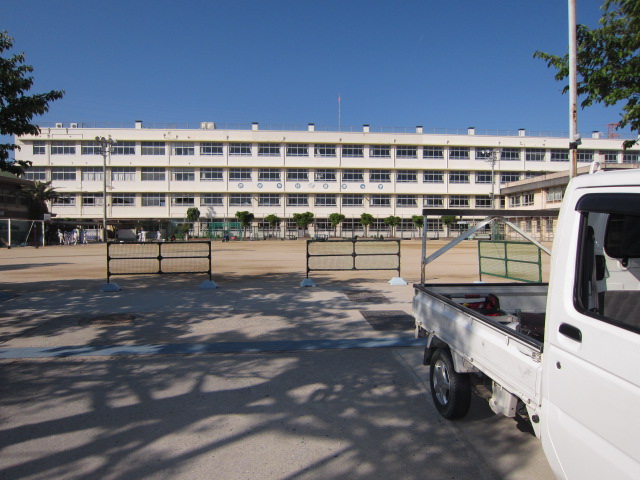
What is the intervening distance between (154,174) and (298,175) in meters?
23.1

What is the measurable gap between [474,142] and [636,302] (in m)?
76.2

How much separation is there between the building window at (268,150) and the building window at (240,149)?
6.38ft

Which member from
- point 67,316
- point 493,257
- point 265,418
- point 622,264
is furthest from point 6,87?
point 493,257

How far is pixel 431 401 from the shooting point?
4.38 metres

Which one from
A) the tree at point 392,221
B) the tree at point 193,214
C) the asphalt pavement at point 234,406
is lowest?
the asphalt pavement at point 234,406

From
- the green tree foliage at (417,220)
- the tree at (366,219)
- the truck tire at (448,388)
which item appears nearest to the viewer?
the truck tire at (448,388)

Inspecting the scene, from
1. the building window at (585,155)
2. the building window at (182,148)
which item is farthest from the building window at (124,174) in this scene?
the building window at (585,155)

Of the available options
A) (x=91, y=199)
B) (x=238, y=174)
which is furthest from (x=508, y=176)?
(x=91, y=199)

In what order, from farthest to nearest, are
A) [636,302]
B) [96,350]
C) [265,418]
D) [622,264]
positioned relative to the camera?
[96,350] < [265,418] < [622,264] < [636,302]

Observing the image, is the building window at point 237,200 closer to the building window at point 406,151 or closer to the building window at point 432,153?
the building window at point 406,151

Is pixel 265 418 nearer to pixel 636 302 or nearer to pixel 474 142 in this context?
pixel 636 302

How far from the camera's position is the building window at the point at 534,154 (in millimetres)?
73375

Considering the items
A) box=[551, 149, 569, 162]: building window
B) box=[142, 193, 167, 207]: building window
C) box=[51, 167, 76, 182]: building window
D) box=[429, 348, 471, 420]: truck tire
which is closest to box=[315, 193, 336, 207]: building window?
box=[142, 193, 167, 207]: building window

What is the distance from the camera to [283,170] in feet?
233
